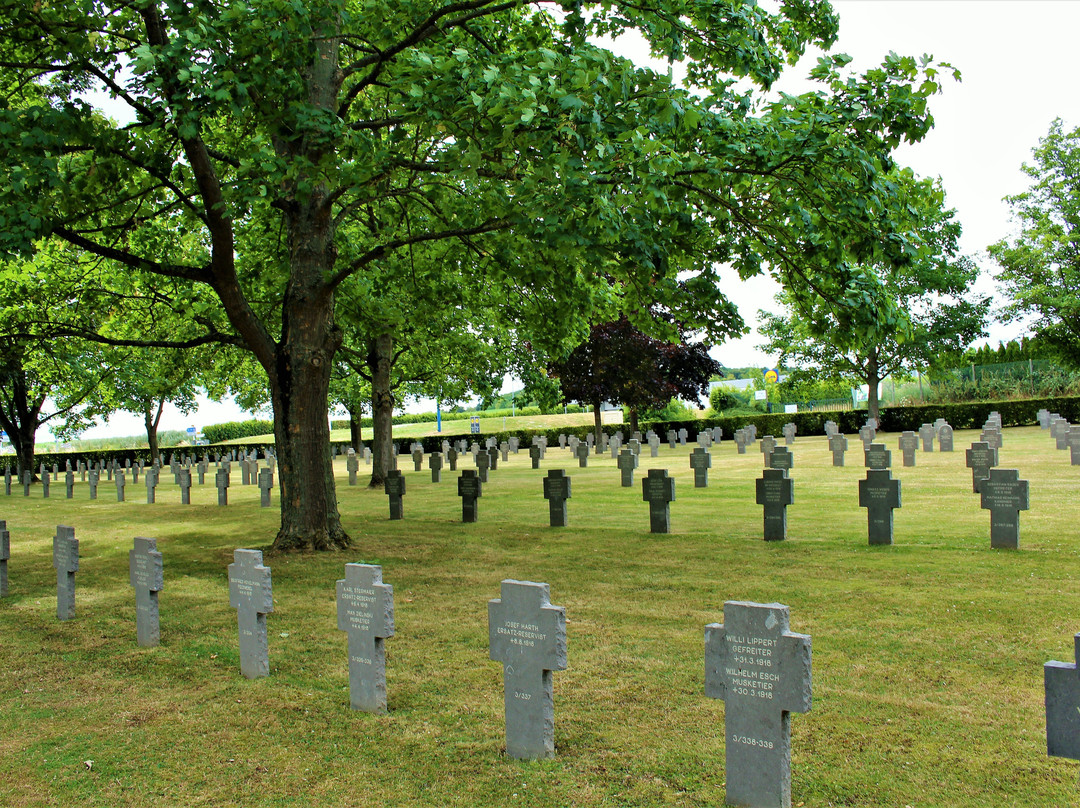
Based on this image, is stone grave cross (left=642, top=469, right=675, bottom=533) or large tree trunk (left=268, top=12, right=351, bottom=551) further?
stone grave cross (left=642, top=469, right=675, bottom=533)

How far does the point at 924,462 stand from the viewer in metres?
22.5

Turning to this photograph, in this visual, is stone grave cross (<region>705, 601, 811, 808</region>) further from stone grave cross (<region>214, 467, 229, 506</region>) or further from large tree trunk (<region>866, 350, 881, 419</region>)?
large tree trunk (<region>866, 350, 881, 419</region>)

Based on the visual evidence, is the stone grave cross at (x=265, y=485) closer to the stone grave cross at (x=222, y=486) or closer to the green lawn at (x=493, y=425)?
the stone grave cross at (x=222, y=486)

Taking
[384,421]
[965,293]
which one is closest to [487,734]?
[384,421]

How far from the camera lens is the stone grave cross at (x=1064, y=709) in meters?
3.53

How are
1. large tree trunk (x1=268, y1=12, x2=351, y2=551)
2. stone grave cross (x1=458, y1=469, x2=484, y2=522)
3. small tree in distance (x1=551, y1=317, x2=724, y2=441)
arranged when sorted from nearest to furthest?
large tree trunk (x1=268, y1=12, x2=351, y2=551), stone grave cross (x1=458, y1=469, x2=484, y2=522), small tree in distance (x1=551, y1=317, x2=724, y2=441)

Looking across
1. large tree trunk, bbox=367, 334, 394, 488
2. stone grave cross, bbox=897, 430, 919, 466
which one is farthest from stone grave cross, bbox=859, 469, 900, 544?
large tree trunk, bbox=367, 334, 394, 488

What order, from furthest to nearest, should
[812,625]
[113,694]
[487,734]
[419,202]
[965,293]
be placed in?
[965,293] < [419,202] < [812,625] < [113,694] < [487,734]

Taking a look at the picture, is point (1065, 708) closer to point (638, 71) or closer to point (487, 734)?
point (487, 734)

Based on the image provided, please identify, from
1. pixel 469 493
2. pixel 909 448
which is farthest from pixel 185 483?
pixel 909 448

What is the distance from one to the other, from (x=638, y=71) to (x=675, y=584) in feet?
17.7

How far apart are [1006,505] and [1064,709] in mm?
Answer: 7470

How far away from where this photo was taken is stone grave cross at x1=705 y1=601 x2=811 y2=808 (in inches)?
149

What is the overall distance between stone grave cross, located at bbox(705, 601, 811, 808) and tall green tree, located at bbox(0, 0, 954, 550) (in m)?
4.64
